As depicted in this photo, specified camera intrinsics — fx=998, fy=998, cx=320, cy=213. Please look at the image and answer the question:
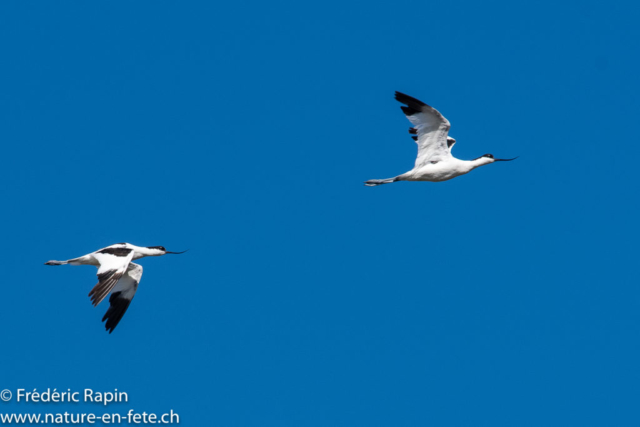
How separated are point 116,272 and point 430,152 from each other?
6849mm

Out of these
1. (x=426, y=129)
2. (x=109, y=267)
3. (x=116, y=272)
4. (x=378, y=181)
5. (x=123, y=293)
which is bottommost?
(x=116, y=272)

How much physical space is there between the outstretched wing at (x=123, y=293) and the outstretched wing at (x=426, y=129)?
263 inches

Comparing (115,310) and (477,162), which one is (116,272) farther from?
(477,162)

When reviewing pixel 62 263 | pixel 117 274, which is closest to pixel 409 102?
pixel 117 274

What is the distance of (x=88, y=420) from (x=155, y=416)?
2546 mm

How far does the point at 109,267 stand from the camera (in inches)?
794

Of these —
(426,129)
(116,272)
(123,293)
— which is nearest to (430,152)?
(426,129)

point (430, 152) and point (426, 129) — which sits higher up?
point (426, 129)

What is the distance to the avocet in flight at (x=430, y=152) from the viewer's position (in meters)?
20.2

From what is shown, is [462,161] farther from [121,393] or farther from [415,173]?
[121,393]

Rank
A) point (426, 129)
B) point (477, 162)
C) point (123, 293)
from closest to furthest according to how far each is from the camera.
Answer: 1. point (426, 129)
2. point (477, 162)
3. point (123, 293)

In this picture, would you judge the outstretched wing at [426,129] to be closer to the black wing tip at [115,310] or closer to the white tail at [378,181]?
the white tail at [378,181]

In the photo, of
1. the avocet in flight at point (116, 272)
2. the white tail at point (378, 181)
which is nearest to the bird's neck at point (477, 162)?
the white tail at point (378, 181)

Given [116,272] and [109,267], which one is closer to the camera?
[116,272]
